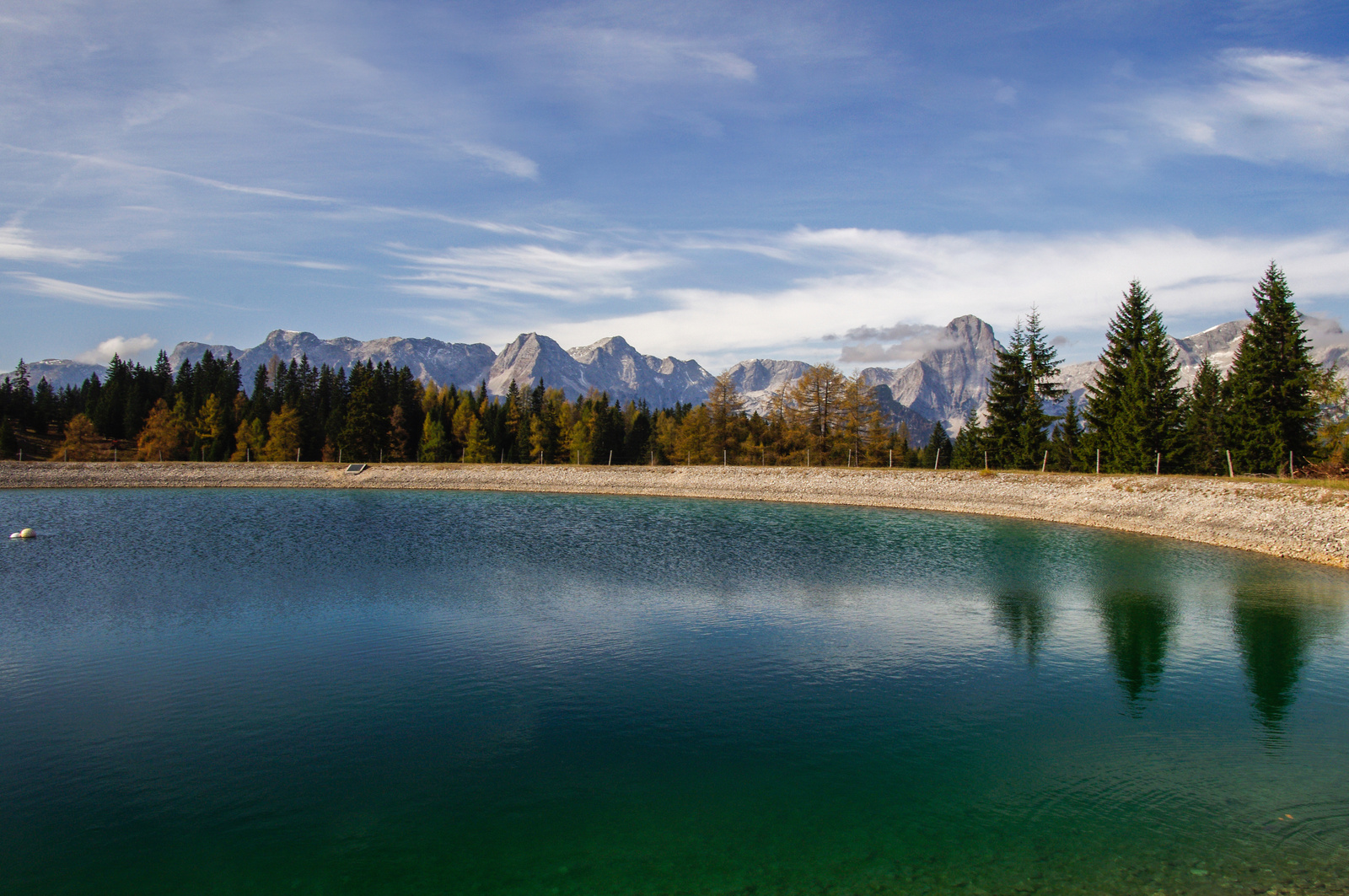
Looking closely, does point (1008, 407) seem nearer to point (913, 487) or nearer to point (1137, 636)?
point (913, 487)

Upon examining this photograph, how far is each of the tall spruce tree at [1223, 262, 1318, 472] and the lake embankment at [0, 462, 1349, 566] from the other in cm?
742

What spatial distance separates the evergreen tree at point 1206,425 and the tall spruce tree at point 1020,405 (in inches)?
462

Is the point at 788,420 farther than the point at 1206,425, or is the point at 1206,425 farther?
the point at 788,420

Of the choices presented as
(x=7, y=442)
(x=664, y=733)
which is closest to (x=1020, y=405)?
(x=664, y=733)

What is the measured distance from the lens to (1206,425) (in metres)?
69.9

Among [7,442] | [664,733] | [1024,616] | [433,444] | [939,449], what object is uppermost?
[939,449]

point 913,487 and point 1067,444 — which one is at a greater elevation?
point 1067,444

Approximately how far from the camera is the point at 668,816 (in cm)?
1100

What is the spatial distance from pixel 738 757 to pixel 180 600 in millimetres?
21678

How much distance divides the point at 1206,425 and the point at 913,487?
99.5 ft

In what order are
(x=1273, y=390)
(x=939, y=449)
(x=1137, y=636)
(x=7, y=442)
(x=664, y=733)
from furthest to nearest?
(x=939, y=449)
(x=7, y=442)
(x=1273, y=390)
(x=1137, y=636)
(x=664, y=733)

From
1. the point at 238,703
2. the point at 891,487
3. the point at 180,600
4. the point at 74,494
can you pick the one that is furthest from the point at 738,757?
the point at 74,494

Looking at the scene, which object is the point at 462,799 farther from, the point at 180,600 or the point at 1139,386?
the point at 1139,386

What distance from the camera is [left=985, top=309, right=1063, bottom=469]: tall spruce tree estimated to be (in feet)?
234
